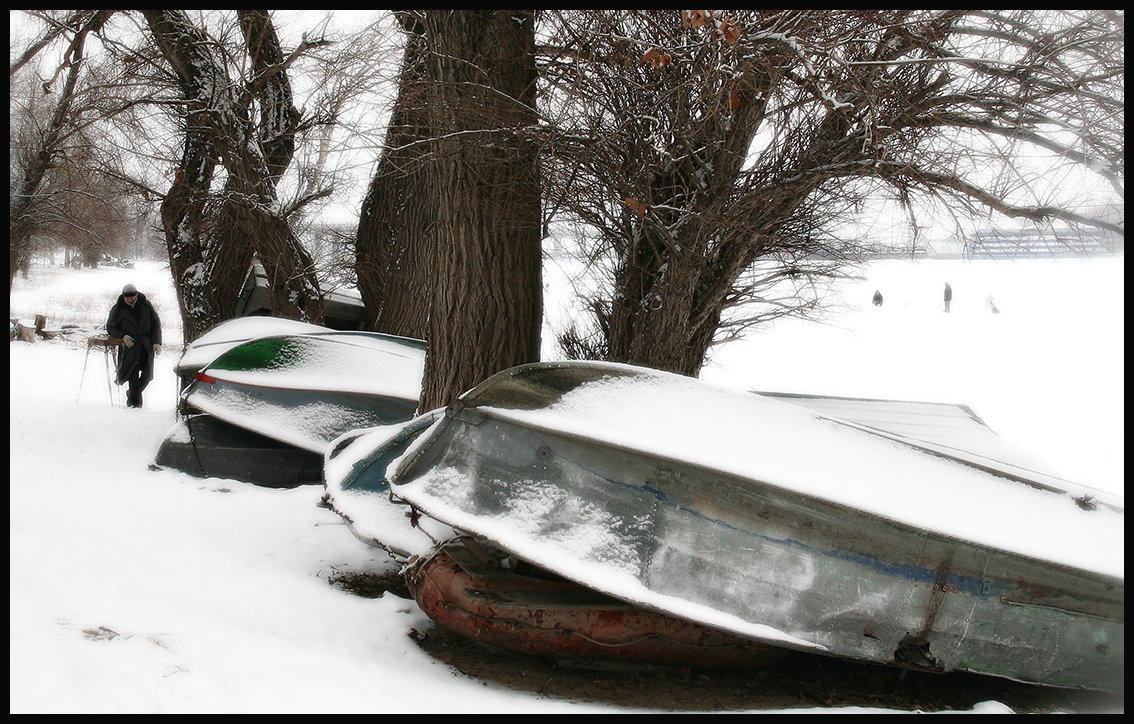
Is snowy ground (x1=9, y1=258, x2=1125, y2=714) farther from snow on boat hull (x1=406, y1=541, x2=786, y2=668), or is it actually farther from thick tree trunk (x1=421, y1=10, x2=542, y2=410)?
thick tree trunk (x1=421, y1=10, x2=542, y2=410)

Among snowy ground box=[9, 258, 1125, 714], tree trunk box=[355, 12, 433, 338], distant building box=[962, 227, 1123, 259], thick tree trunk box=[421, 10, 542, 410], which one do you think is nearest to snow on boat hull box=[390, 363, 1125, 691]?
snowy ground box=[9, 258, 1125, 714]

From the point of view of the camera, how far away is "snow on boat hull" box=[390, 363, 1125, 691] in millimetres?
3197

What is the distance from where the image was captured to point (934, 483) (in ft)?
11.5

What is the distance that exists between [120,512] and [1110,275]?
1143 inches

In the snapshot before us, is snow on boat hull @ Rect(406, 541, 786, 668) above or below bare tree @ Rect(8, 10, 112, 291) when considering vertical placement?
below

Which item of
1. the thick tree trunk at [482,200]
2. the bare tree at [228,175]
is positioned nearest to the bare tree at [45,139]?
the bare tree at [228,175]

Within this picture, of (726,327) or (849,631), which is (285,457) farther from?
(849,631)

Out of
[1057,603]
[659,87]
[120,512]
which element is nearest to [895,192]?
[659,87]

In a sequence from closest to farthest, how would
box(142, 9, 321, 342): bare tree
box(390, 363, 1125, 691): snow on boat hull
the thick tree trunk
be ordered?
box(390, 363, 1125, 691): snow on boat hull, the thick tree trunk, box(142, 9, 321, 342): bare tree

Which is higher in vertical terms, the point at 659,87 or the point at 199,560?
the point at 659,87

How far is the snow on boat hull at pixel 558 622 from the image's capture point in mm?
3365

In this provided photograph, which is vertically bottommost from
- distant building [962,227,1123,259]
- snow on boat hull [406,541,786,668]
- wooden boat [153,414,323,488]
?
wooden boat [153,414,323,488]

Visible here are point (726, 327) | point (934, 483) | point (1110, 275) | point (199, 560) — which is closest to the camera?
point (934, 483)

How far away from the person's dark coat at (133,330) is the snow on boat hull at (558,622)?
305 inches
